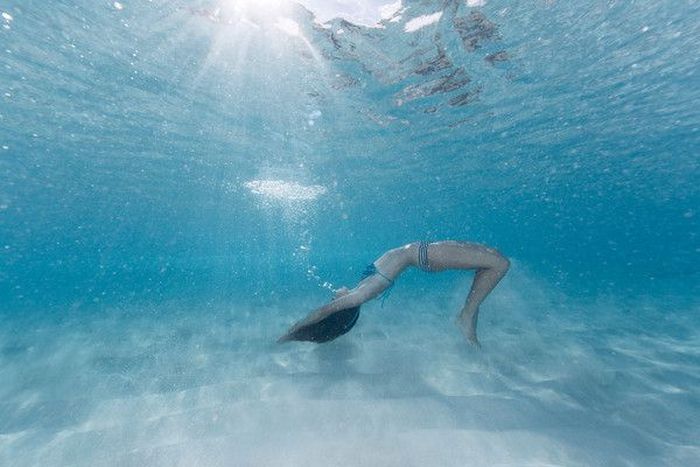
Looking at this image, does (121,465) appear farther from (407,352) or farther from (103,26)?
(103,26)

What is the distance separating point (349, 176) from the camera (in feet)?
99.8

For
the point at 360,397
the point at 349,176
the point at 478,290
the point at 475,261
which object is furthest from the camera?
the point at 349,176

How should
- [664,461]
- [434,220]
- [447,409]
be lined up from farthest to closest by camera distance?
[434,220]
[447,409]
[664,461]

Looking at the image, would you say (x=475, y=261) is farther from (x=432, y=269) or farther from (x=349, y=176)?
(x=349, y=176)

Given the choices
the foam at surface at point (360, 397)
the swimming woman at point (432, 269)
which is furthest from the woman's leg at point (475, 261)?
the foam at surface at point (360, 397)

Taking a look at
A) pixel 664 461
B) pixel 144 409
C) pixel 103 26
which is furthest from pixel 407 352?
pixel 103 26

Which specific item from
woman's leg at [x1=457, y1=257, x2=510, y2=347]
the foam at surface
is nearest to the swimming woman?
woman's leg at [x1=457, y1=257, x2=510, y2=347]

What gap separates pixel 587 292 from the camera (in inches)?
919

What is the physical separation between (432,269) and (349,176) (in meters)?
24.0

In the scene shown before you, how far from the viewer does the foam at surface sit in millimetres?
5801

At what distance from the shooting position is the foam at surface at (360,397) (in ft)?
19.0

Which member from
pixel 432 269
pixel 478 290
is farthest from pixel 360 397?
pixel 478 290

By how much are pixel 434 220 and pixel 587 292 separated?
37158mm

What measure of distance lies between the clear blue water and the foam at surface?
61 mm
